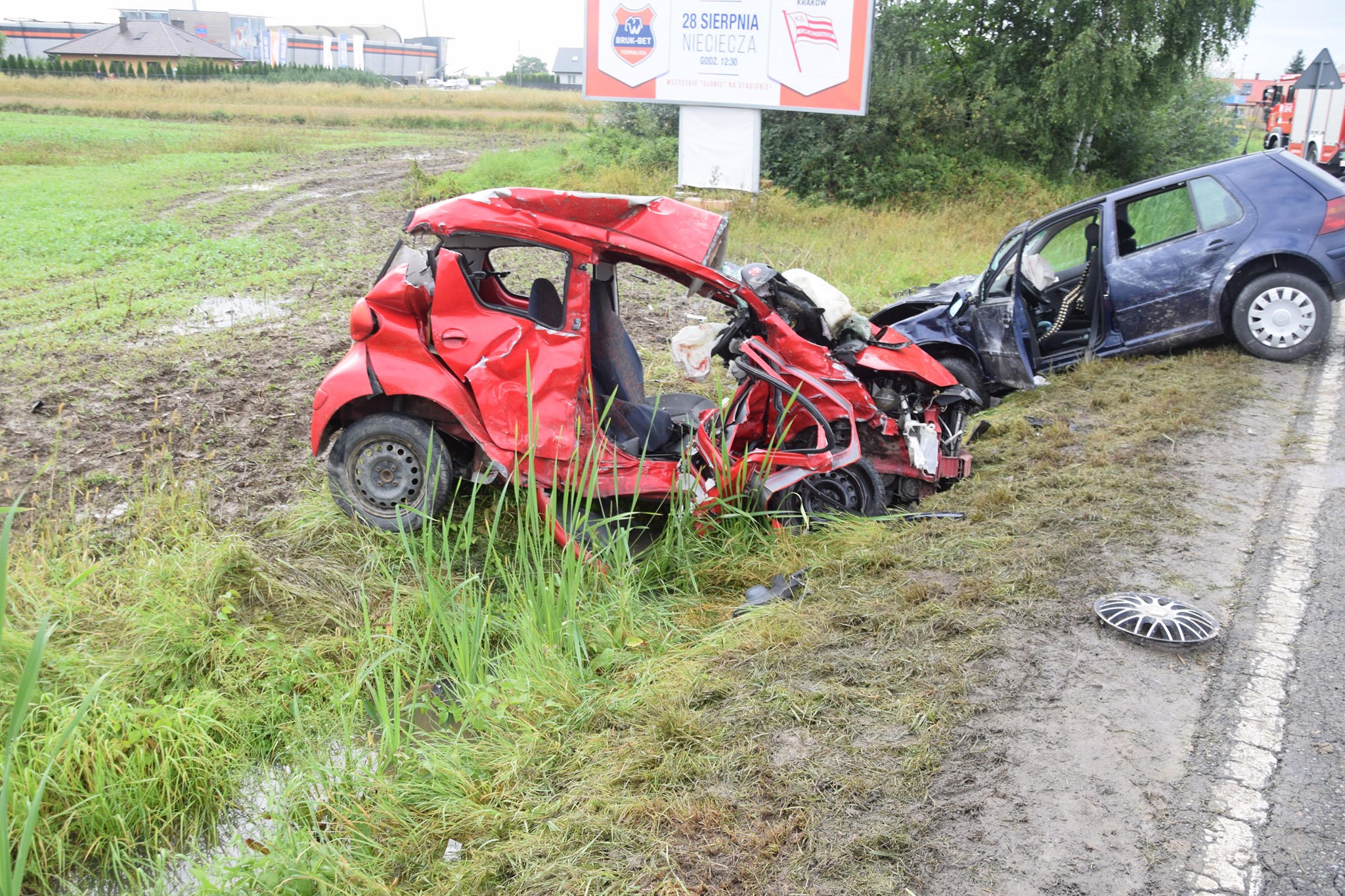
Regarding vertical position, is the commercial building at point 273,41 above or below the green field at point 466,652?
above

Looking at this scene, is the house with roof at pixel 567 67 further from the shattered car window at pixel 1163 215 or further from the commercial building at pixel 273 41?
the shattered car window at pixel 1163 215

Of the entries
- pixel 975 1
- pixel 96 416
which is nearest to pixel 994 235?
pixel 975 1

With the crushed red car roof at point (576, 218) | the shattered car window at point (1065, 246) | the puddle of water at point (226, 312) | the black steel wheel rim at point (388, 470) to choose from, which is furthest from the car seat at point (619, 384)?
the puddle of water at point (226, 312)

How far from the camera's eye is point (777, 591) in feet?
17.1

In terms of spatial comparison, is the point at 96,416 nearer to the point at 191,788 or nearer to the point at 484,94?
the point at 191,788

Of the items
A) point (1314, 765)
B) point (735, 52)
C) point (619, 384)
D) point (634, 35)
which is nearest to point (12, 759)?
point (619, 384)

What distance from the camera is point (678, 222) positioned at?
18.8 ft

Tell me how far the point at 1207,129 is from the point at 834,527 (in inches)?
973

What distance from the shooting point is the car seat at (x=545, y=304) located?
5.96m

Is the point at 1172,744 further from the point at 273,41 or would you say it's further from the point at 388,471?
the point at 273,41

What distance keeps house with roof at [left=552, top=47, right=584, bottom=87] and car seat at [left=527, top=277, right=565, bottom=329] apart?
97.8 m

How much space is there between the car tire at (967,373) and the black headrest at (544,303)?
148 inches

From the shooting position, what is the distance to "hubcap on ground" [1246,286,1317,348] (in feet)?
25.8

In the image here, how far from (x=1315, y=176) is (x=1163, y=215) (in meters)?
1.21
